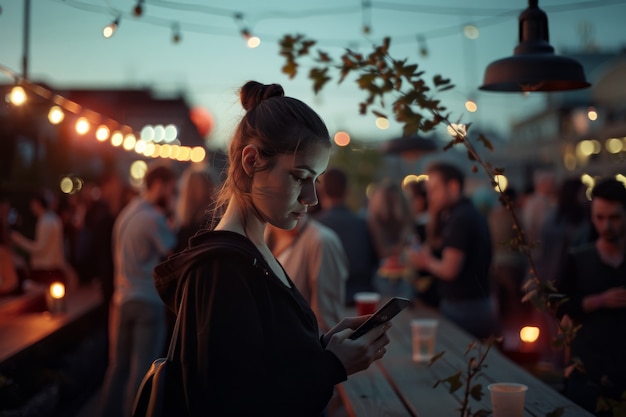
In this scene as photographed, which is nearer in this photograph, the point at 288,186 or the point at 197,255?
the point at 197,255

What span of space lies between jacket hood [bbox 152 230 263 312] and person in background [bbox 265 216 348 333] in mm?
2320

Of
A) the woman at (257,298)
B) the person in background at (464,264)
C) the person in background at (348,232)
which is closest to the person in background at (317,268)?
the person in background at (464,264)

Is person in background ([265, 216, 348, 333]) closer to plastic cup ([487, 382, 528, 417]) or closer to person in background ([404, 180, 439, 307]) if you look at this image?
person in background ([404, 180, 439, 307])

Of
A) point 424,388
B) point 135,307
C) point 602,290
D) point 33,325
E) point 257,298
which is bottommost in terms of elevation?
point 33,325

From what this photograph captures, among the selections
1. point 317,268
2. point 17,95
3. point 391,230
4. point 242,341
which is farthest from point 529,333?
point 17,95

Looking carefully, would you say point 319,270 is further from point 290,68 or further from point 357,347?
point 357,347

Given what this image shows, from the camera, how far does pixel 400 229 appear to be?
6.73 meters

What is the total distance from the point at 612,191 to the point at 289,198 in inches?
87.2

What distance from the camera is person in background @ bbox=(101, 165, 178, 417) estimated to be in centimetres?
525

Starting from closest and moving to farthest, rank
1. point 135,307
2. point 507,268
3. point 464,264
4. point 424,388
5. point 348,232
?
point 424,388 → point 464,264 → point 135,307 → point 348,232 → point 507,268

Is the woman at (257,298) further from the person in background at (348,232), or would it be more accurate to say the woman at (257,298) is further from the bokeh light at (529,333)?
the person in background at (348,232)

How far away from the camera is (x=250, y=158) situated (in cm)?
178

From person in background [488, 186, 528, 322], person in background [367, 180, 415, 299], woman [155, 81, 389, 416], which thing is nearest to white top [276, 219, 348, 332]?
person in background [367, 180, 415, 299]

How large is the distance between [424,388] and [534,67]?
4.49 ft
